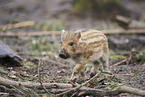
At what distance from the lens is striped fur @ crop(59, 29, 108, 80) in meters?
3.94

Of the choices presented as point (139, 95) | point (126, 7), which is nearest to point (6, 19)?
point (126, 7)

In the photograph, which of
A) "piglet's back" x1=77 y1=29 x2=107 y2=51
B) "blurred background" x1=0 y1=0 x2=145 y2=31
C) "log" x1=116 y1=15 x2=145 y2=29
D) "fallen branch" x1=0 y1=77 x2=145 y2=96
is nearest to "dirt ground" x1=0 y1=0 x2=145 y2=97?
"blurred background" x1=0 y1=0 x2=145 y2=31

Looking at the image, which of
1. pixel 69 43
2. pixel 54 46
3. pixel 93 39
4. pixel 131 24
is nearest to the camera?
pixel 69 43

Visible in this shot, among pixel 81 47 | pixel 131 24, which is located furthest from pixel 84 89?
pixel 131 24

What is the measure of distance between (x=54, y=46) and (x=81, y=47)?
15.4ft

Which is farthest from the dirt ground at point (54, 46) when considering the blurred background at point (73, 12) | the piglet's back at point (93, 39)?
the piglet's back at point (93, 39)

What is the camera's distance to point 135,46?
27.8 ft

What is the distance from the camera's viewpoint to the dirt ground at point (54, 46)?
4.35 metres

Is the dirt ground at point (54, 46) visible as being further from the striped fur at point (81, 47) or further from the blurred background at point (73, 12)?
the striped fur at point (81, 47)

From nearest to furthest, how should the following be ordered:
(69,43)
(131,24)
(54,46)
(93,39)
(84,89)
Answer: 1. (84,89)
2. (69,43)
3. (93,39)
4. (54,46)
5. (131,24)

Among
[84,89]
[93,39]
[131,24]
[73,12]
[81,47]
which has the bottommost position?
[84,89]

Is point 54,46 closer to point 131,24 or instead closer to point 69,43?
point 69,43

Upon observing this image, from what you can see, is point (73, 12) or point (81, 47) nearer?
point (81, 47)

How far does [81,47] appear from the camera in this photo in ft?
13.2
